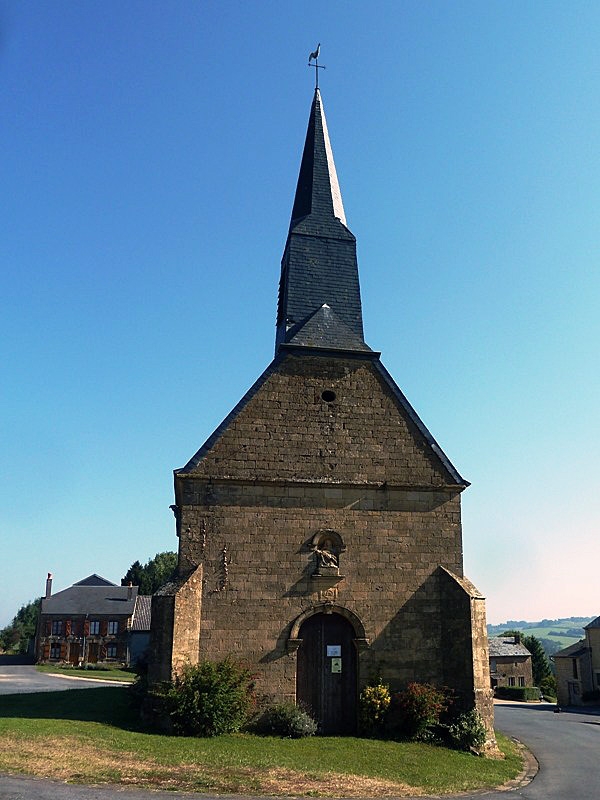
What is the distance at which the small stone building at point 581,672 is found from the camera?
137 ft

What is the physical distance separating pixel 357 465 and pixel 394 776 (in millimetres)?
6959

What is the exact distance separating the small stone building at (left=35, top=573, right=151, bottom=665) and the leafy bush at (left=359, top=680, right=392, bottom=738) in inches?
1627

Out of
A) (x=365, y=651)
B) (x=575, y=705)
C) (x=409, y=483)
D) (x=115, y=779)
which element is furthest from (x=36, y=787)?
(x=575, y=705)

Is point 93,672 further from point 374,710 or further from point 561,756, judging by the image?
point 561,756

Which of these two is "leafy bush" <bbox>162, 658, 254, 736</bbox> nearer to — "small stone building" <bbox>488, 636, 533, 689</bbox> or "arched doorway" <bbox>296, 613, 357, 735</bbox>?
"arched doorway" <bbox>296, 613, 357, 735</bbox>

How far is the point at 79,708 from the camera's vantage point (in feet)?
52.8

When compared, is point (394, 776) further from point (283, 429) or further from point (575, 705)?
point (575, 705)

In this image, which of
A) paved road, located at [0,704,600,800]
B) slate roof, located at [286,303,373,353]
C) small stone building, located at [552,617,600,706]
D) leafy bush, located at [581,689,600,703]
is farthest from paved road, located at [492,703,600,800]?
small stone building, located at [552,617,600,706]

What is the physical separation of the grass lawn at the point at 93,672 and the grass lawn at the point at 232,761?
81.7ft

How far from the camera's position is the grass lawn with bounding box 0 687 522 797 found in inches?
383

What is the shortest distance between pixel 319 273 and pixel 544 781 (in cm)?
1316

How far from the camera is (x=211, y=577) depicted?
1474 centimetres

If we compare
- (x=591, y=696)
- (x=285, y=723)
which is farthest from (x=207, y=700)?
(x=591, y=696)

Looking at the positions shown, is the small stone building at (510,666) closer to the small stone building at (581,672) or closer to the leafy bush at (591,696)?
the small stone building at (581,672)
